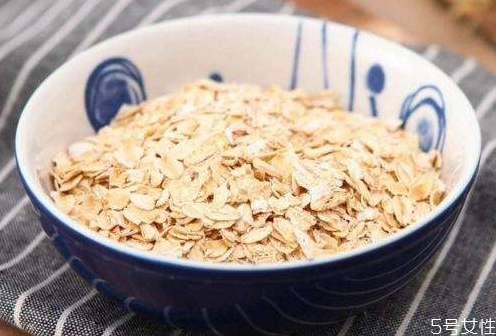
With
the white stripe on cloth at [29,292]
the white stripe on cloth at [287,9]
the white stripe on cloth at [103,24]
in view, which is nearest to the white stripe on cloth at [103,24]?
the white stripe on cloth at [103,24]

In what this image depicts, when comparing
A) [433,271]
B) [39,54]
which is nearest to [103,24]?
[39,54]

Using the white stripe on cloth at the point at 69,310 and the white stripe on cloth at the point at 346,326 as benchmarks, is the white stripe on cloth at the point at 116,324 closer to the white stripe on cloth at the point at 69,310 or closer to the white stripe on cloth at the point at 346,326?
the white stripe on cloth at the point at 69,310

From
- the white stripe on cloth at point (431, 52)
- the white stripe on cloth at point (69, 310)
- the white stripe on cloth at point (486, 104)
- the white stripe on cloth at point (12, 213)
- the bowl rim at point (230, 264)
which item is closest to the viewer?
the bowl rim at point (230, 264)

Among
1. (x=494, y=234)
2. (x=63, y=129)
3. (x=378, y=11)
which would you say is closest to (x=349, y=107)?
(x=494, y=234)

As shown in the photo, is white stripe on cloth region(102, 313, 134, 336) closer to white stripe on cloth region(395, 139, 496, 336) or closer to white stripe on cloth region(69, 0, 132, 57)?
white stripe on cloth region(395, 139, 496, 336)

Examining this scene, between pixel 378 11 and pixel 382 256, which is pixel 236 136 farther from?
pixel 378 11

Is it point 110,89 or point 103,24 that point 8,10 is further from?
point 110,89
